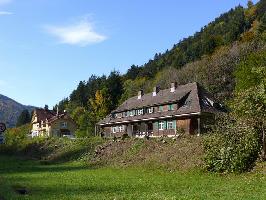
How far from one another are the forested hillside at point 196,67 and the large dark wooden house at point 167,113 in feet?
52.5

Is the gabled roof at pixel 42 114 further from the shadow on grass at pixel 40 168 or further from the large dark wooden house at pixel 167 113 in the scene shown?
the shadow on grass at pixel 40 168

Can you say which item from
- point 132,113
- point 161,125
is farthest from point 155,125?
point 132,113

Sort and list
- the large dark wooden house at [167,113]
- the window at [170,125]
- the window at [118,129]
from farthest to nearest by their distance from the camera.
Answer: the window at [118,129] → the window at [170,125] → the large dark wooden house at [167,113]

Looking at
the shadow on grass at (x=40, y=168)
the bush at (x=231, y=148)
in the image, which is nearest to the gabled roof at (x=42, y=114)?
the shadow on grass at (x=40, y=168)

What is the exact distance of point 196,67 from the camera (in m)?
115

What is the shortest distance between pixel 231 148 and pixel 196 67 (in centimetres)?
8174

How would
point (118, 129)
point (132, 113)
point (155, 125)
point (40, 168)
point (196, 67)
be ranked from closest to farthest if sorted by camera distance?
point (40, 168) < point (155, 125) < point (132, 113) < point (118, 129) < point (196, 67)

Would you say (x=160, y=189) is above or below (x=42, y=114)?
below

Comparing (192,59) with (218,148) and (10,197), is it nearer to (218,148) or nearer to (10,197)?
(218,148)

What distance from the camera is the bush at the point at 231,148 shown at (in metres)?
33.8

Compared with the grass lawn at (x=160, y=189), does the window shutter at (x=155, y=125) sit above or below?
above

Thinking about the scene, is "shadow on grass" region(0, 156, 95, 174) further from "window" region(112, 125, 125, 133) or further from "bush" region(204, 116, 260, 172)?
"window" region(112, 125, 125, 133)

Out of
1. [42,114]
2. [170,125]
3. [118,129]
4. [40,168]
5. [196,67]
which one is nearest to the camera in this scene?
[40,168]

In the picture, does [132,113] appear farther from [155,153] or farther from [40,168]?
[155,153]
